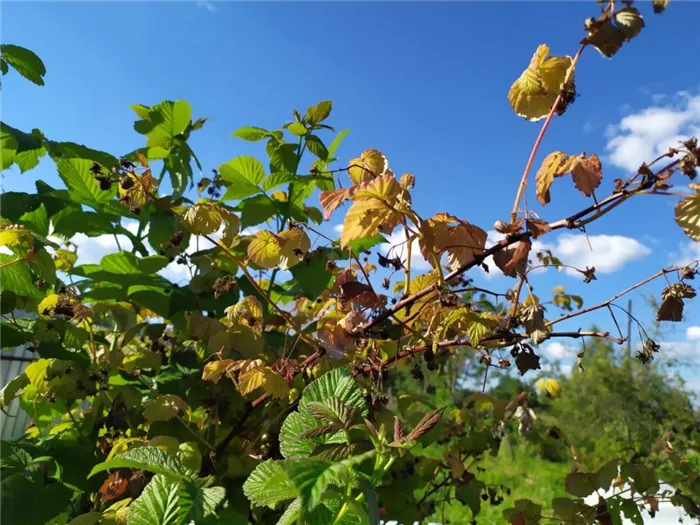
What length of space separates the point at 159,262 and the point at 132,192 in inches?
9.8

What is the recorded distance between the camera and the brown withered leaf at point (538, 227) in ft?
2.51

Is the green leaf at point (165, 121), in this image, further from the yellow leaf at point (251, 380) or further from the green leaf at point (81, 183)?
the yellow leaf at point (251, 380)

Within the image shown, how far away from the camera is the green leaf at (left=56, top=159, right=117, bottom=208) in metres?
1.63

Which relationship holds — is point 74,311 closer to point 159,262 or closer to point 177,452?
point 159,262

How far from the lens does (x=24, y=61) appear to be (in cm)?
154

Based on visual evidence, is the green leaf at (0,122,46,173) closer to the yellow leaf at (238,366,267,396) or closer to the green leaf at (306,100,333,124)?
the green leaf at (306,100,333,124)

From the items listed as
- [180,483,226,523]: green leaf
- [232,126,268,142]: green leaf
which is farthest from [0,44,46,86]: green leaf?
[180,483,226,523]: green leaf

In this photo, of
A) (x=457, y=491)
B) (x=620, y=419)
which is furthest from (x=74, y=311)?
(x=620, y=419)

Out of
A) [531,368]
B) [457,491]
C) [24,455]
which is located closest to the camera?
[531,368]

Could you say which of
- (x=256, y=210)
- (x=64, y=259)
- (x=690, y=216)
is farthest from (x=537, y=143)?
(x=64, y=259)

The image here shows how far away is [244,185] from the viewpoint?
151cm

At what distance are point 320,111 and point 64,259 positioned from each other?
135 cm

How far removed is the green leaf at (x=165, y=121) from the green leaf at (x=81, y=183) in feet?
0.78

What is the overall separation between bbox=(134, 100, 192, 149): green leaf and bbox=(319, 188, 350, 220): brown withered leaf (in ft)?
3.34
